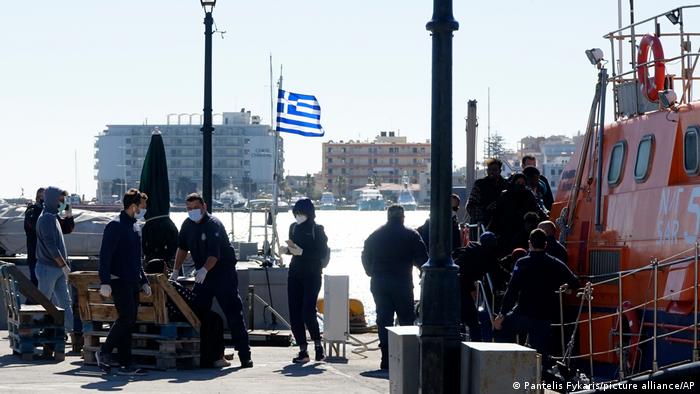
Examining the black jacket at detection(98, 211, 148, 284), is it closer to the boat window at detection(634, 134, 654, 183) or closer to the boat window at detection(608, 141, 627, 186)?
the boat window at detection(608, 141, 627, 186)

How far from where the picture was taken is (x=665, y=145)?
45.9 ft

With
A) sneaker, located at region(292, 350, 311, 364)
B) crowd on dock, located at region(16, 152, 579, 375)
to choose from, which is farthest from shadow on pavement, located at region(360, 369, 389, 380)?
sneaker, located at region(292, 350, 311, 364)

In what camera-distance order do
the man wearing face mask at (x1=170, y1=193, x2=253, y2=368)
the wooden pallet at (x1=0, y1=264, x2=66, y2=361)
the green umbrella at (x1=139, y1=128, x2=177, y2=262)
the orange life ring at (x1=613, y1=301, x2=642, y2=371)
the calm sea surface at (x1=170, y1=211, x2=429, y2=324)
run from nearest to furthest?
the orange life ring at (x1=613, y1=301, x2=642, y2=371), the man wearing face mask at (x1=170, y1=193, x2=253, y2=368), the wooden pallet at (x1=0, y1=264, x2=66, y2=361), the green umbrella at (x1=139, y1=128, x2=177, y2=262), the calm sea surface at (x1=170, y1=211, x2=429, y2=324)

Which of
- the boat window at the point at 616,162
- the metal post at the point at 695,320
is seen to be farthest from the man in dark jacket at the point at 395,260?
the metal post at the point at 695,320

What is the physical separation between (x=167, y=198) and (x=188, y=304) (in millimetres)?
6763

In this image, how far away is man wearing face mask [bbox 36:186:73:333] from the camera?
54.7ft

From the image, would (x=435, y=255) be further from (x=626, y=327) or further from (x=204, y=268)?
(x=204, y=268)

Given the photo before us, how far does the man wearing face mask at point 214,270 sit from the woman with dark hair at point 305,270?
0.95 meters

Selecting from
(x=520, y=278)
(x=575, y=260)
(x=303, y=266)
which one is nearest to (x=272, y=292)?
(x=303, y=266)

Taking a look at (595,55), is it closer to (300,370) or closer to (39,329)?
(300,370)

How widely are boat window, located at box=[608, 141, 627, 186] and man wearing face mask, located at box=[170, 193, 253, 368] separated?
4.47 meters

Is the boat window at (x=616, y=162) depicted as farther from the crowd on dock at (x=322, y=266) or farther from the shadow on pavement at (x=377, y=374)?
the shadow on pavement at (x=377, y=374)

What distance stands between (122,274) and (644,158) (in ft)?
19.1

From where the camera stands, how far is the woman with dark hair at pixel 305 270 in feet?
53.5
